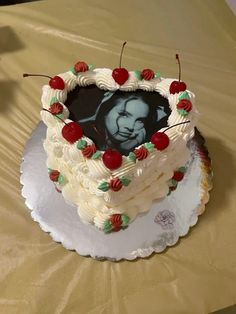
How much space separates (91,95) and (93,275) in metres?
0.45

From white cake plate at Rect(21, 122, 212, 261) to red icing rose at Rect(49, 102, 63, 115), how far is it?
22 centimetres

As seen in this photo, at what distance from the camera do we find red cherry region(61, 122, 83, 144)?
1.13 metres

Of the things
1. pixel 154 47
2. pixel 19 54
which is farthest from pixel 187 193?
pixel 19 54

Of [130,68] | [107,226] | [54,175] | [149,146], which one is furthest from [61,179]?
[130,68]

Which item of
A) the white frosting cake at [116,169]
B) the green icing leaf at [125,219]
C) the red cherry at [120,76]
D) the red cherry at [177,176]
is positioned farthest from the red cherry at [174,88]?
the green icing leaf at [125,219]

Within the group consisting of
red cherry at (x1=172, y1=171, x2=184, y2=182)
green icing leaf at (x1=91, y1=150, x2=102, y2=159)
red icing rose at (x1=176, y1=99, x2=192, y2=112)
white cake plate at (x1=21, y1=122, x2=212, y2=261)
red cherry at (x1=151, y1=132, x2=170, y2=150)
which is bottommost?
white cake plate at (x1=21, y1=122, x2=212, y2=261)

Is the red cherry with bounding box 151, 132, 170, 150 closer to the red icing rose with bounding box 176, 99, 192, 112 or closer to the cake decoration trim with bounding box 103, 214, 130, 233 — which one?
the red icing rose with bounding box 176, 99, 192, 112

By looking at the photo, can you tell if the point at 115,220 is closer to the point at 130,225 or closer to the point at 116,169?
the point at 130,225

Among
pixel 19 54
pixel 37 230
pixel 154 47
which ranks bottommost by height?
pixel 37 230

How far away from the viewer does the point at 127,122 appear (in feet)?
3.89

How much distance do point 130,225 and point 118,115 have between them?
28 cm

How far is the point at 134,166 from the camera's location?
44.4 inches

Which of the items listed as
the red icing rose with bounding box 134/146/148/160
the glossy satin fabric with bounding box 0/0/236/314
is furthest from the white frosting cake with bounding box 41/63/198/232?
the glossy satin fabric with bounding box 0/0/236/314

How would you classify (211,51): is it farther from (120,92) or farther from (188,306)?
(188,306)
